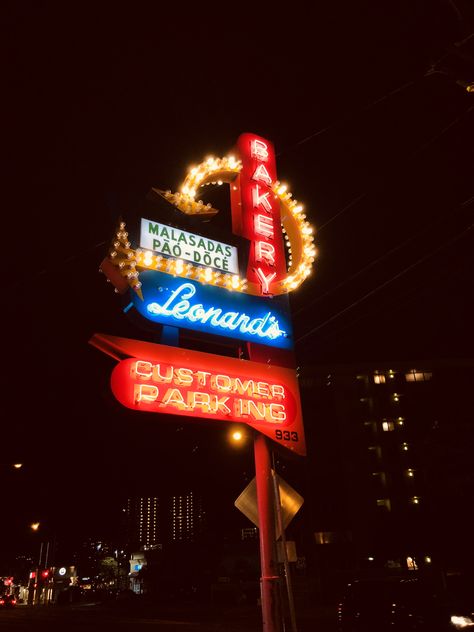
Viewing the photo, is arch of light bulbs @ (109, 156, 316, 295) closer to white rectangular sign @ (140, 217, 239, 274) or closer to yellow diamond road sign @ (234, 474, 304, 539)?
white rectangular sign @ (140, 217, 239, 274)

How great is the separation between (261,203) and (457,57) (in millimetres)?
6174

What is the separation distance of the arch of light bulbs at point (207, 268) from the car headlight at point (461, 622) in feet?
26.5

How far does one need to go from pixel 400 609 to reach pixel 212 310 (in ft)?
24.3

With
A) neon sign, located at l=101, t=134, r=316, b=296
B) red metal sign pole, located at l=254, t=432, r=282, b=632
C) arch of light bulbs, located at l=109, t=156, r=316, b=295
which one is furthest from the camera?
neon sign, located at l=101, t=134, r=316, b=296

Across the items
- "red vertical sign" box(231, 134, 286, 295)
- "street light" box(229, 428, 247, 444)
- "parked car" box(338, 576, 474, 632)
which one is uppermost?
"red vertical sign" box(231, 134, 286, 295)

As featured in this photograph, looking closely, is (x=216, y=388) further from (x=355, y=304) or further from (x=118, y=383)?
(x=355, y=304)

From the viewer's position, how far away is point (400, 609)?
10.7 metres

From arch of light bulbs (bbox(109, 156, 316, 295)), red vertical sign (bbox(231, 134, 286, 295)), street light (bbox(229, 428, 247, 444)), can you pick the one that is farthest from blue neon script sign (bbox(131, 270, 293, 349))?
street light (bbox(229, 428, 247, 444))

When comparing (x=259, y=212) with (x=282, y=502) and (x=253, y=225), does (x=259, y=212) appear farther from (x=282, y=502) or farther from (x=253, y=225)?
(x=282, y=502)

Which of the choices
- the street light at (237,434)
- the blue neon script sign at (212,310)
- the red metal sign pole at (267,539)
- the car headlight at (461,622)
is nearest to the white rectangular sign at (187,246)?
the blue neon script sign at (212,310)

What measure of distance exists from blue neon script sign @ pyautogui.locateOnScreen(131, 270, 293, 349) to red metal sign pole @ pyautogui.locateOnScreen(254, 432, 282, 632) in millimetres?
2527

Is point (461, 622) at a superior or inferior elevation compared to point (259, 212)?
inferior

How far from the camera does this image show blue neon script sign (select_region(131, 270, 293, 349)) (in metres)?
11.1

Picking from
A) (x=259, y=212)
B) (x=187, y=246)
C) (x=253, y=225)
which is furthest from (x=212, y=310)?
(x=259, y=212)
